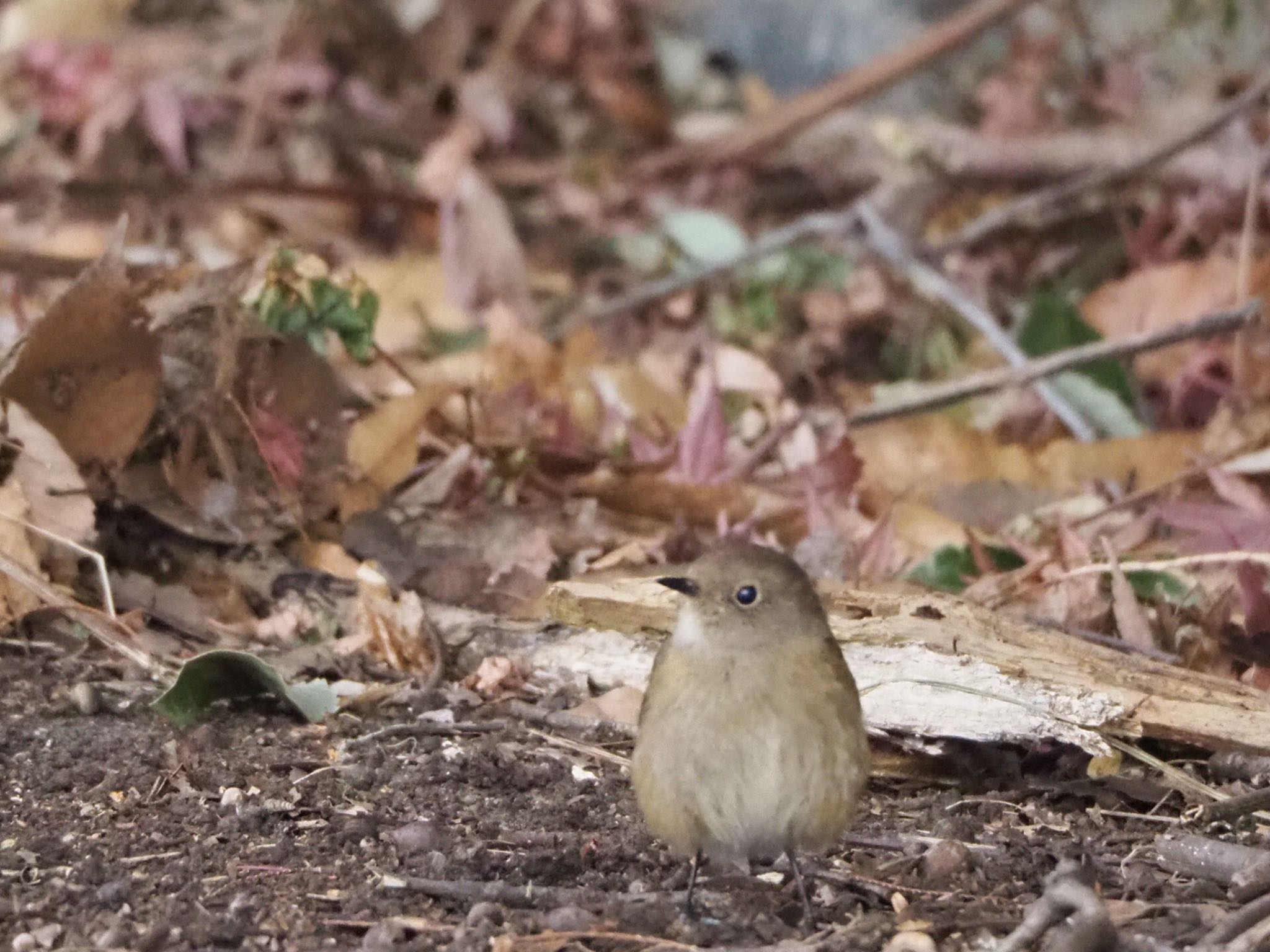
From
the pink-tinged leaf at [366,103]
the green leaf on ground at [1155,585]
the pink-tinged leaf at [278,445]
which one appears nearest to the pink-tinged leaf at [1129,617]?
the green leaf on ground at [1155,585]

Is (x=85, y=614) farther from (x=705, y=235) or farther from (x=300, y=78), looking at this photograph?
(x=300, y=78)

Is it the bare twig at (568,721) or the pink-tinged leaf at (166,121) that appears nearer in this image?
the bare twig at (568,721)

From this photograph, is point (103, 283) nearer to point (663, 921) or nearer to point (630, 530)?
point (630, 530)

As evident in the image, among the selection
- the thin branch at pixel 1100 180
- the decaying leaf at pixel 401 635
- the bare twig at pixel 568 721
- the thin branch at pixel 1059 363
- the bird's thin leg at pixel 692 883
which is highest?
the thin branch at pixel 1100 180

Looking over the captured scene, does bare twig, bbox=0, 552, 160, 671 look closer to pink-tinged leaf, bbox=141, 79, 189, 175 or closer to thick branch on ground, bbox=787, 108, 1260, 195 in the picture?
pink-tinged leaf, bbox=141, 79, 189, 175

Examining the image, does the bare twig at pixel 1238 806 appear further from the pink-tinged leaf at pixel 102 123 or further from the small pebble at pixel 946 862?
the pink-tinged leaf at pixel 102 123

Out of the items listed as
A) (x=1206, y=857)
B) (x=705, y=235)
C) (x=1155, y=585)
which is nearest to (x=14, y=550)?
(x=1206, y=857)

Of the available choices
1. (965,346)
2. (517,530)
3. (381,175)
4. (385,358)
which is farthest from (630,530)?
(381,175)
